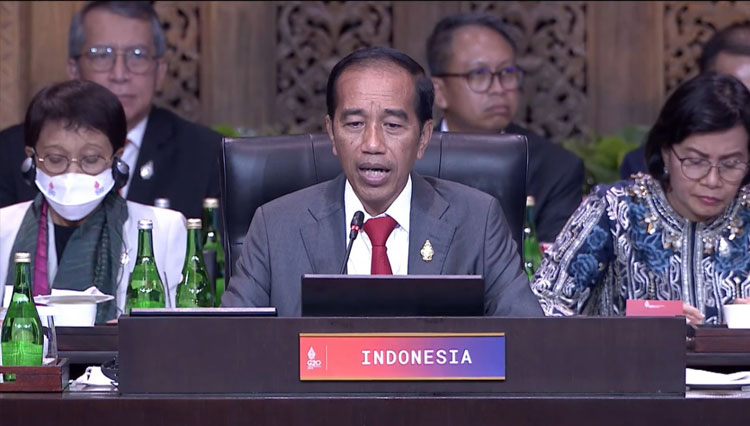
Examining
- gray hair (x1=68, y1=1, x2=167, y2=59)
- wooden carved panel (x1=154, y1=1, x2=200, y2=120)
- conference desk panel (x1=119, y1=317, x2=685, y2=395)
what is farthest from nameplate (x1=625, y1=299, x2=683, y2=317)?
wooden carved panel (x1=154, y1=1, x2=200, y2=120)

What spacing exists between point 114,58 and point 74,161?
1.11 metres

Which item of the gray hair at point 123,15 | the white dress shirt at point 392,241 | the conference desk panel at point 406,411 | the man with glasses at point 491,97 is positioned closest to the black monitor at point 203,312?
the conference desk panel at point 406,411

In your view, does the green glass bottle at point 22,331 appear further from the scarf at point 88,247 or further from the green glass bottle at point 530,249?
the green glass bottle at point 530,249

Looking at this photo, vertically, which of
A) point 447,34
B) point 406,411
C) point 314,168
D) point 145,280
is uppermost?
point 447,34

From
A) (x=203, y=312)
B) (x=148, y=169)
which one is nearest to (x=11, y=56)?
(x=148, y=169)

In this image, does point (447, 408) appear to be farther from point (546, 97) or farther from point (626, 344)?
point (546, 97)

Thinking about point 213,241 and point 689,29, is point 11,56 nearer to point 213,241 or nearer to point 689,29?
point 213,241

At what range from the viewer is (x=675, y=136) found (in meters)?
3.13

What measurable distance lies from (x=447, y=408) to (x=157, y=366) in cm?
44

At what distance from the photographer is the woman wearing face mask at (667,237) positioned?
10.2 ft

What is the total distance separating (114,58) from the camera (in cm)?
429

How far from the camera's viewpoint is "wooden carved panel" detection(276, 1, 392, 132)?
4.98 m

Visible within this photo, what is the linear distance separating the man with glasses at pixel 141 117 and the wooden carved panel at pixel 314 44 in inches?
26.3

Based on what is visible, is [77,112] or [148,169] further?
[148,169]
